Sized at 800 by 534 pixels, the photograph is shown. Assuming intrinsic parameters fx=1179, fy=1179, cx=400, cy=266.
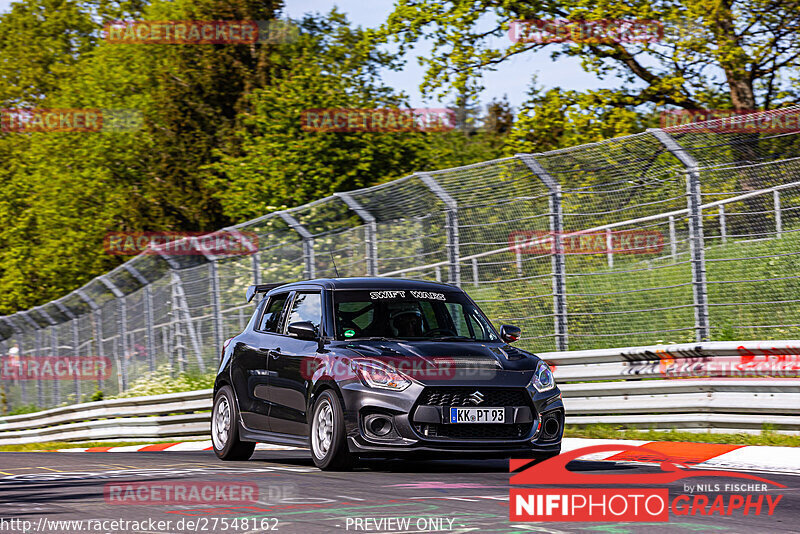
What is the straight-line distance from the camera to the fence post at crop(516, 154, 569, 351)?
501 inches

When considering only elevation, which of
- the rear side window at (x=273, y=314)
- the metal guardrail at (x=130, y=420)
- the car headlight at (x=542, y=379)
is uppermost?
the rear side window at (x=273, y=314)

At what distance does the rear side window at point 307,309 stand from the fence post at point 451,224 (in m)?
3.54

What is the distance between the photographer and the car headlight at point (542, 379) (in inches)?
364

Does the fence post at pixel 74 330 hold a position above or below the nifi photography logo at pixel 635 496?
above

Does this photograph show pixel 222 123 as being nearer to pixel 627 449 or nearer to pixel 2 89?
pixel 2 89

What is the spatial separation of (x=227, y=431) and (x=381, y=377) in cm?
288

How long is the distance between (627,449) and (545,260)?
3.02 m

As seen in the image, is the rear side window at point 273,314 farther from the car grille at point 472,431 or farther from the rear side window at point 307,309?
the car grille at point 472,431

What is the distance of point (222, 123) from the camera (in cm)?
4388

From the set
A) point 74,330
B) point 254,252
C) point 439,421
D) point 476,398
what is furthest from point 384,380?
point 74,330

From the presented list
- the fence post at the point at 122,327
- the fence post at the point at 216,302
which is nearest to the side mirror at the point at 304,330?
the fence post at the point at 216,302

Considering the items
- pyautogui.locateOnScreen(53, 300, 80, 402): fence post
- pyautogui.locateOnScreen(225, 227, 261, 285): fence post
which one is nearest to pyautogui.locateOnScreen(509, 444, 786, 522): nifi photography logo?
pyautogui.locateOnScreen(225, 227, 261, 285): fence post

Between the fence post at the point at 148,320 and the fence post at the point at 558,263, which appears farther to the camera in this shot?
the fence post at the point at 148,320

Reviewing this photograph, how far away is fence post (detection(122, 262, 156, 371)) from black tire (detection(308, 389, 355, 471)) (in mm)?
12758
